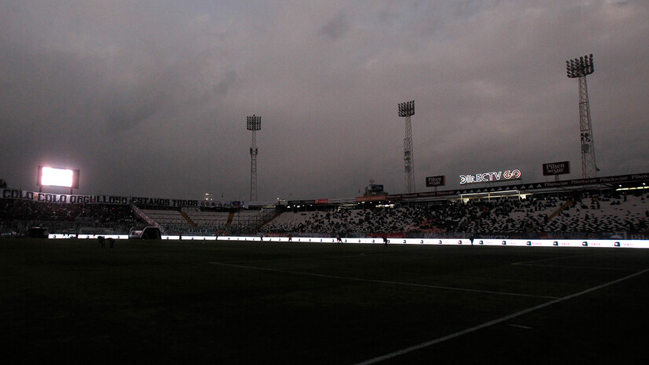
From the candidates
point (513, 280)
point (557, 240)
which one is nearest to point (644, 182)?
point (557, 240)

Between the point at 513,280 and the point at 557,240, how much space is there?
39566 millimetres

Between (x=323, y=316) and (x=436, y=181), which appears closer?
(x=323, y=316)

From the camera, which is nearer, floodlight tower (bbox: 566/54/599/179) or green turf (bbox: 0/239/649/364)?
green turf (bbox: 0/239/649/364)

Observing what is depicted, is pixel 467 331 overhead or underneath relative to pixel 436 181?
underneath

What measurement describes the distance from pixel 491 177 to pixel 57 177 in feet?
313

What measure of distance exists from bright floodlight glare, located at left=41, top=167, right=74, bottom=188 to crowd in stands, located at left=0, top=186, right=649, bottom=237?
8650 mm

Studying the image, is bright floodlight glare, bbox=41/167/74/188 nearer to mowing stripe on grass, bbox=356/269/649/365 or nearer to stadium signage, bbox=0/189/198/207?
A: stadium signage, bbox=0/189/198/207

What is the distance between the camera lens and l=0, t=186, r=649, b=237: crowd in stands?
191 ft

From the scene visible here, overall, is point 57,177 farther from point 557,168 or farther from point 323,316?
point 557,168

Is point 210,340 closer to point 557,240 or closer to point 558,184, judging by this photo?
point 557,240

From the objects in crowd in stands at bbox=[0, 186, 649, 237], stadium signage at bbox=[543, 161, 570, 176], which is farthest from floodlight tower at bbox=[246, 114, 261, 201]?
stadium signage at bbox=[543, 161, 570, 176]

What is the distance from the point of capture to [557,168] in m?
71.3

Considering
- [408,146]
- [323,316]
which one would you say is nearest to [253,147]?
[408,146]

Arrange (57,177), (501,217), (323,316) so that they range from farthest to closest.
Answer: (57,177) → (501,217) → (323,316)
